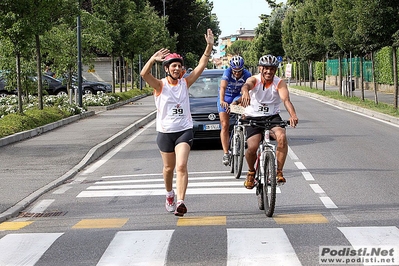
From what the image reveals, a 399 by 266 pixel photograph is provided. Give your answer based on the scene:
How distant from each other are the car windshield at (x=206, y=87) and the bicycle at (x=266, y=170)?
854 cm

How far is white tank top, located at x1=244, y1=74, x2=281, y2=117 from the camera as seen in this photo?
32.9 ft

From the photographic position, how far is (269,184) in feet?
30.7

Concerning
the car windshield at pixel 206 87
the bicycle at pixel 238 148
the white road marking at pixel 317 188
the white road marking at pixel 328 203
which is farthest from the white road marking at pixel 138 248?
the car windshield at pixel 206 87

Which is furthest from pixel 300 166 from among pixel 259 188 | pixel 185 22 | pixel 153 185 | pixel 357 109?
pixel 185 22

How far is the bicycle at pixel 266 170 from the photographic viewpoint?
920 cm

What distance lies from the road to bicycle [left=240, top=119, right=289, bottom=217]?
17 centimetres

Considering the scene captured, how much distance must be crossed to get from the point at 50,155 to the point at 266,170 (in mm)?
8332

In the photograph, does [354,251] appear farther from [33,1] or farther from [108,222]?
[33,1]

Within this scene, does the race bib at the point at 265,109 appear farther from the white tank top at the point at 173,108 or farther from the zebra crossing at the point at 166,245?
the zebra crossing at the point at 166,245

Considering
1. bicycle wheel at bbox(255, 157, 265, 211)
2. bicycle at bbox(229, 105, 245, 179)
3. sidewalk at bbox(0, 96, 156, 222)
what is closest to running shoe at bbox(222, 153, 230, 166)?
bicycle at bbox(229, 105, 245, 179)

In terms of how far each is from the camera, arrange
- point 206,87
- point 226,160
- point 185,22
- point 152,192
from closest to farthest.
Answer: point 152,192, point 226,160, point 206,87, point 185,22

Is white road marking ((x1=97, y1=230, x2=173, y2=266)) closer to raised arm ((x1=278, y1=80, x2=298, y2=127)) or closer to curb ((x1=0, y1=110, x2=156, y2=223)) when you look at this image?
raised arm ((x1=278, y1=80, x2=298, y2=127))

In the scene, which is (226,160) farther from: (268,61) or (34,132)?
(34,132)

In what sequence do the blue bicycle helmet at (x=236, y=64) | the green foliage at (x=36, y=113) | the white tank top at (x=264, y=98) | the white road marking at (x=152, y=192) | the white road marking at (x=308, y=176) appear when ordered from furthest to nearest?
the green foliage at (x=36, y=113)
the blue bicycle helmet at (x=236, y=64)
the white road marking at (x=308, y=176)
the white road marking at (x=152, y=192)
the white tank top at (x=264, y=98)
